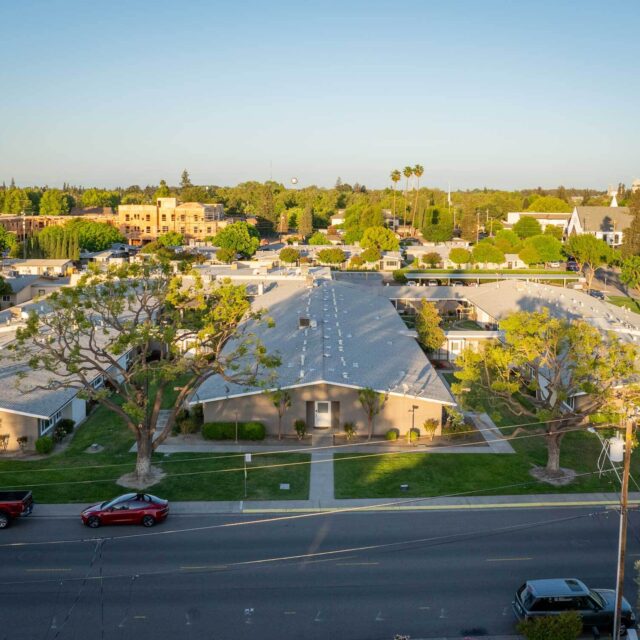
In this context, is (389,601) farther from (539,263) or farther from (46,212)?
(46,212)

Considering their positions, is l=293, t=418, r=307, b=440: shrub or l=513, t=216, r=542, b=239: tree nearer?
l=293, t=418, r=307, b=440: shrub

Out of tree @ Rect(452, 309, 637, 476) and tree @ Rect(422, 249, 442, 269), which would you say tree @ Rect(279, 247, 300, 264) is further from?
tree @ Rect(452, 309, 637, 476)

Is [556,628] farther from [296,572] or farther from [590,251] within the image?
[590,251]

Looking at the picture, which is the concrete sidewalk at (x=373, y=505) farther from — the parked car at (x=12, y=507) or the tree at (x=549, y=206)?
the tree at (x=549, y=206)

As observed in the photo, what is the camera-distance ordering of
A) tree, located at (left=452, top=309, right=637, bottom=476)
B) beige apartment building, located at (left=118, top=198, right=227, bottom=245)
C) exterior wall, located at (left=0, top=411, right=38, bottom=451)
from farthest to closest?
beige apartment building, located at (left=118, top=198, right=227, bottom=245)
exterior wall, located at (left=0, top=411, right=38, bottom=451)
tree, located at (left=452, top=309, right=637, bottom=476)

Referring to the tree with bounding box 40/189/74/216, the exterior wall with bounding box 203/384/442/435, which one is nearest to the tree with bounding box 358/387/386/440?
the exterior wall with bounding box 203/384/442/435

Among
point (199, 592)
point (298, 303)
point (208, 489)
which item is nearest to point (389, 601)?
point (199, 592)

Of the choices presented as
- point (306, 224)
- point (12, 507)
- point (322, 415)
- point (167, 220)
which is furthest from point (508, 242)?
point (12, 507)
